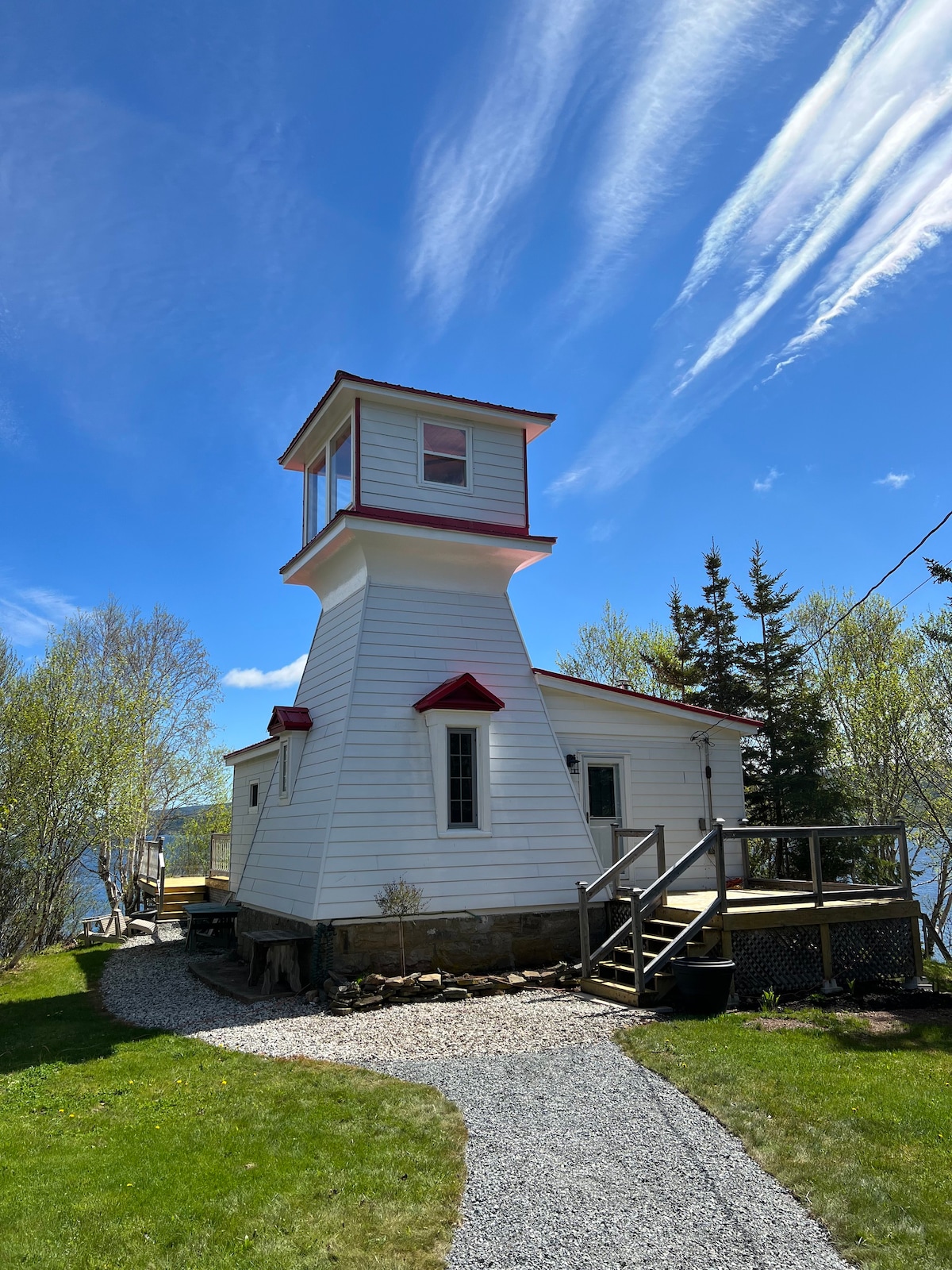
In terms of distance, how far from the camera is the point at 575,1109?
614 centimetres

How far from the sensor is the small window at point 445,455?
12820 millimetres

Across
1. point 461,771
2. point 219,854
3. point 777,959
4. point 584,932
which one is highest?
point 461,771

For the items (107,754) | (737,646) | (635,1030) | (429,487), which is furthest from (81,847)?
(737,646)

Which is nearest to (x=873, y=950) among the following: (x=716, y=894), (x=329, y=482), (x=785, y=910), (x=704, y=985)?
(x=785, y=910)

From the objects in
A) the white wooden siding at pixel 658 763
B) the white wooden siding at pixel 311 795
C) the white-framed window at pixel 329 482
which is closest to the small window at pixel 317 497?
the white-framed window at pixel 329 482

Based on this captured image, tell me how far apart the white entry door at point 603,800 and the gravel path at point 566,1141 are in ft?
12.3

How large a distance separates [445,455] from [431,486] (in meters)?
0.62

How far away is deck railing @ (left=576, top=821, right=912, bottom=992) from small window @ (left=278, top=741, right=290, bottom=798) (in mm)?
4797

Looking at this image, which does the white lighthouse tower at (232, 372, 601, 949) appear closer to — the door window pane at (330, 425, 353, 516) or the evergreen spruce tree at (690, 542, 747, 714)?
the door window pane at (330, 425, 353, 516)

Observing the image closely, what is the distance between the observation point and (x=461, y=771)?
1199cm

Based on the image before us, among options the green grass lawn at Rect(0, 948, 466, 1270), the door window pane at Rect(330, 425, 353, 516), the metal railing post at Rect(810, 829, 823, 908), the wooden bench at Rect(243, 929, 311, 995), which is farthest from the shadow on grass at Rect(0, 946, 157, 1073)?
the metal railing post at Rect(810, 829, 823, 908)

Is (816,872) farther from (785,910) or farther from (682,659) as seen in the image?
(682,659)

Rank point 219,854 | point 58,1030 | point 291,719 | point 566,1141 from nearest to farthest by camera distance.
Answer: point 566,1141, point 58,1030, point 291,719, point 219,854

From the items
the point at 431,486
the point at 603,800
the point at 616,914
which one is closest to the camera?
the point at 616,914
